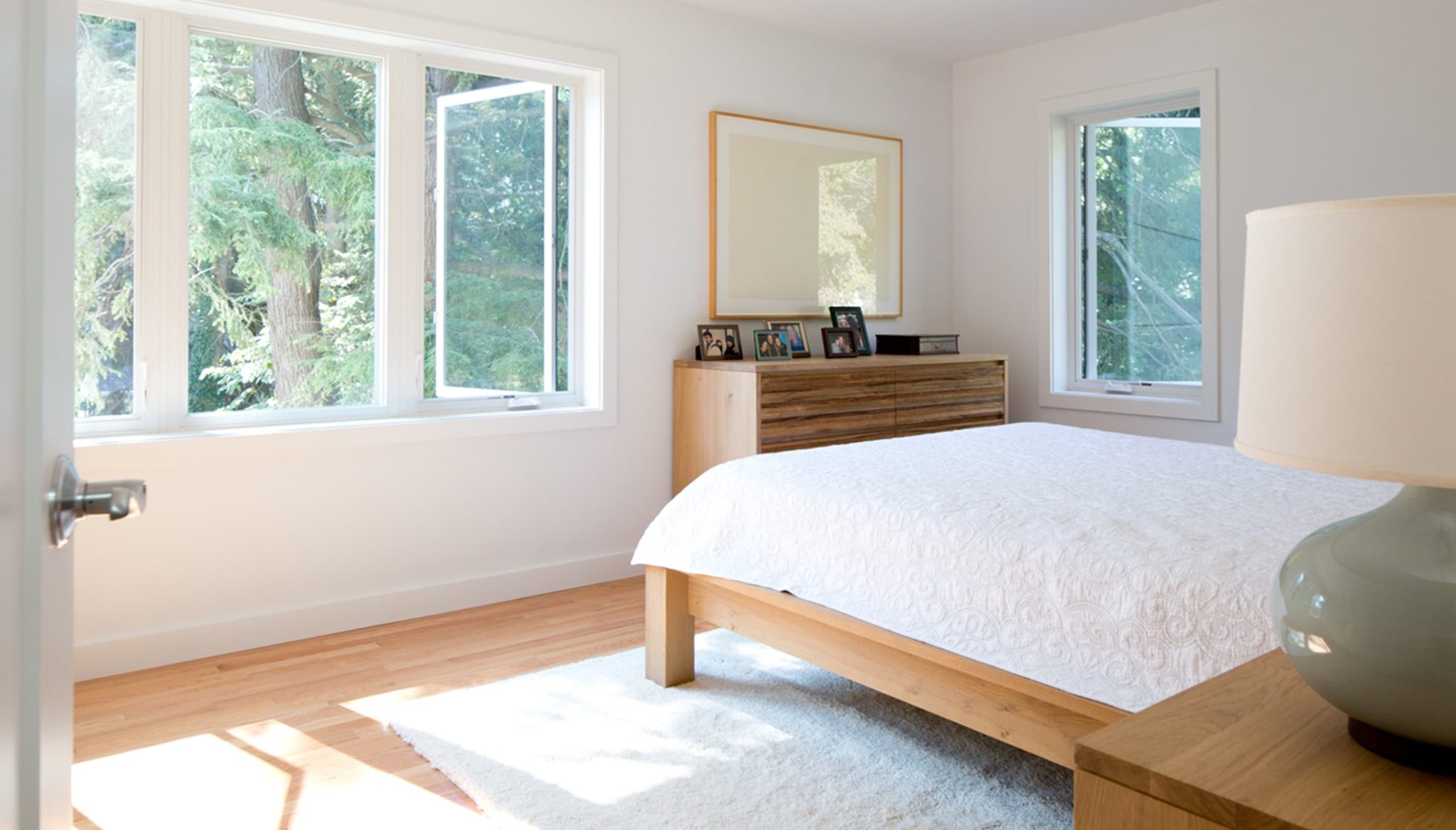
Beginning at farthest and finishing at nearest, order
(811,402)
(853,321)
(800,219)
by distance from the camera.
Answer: (853,321) → (800,219) → (811,402)

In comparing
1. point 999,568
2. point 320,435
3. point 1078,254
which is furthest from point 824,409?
point 999,568

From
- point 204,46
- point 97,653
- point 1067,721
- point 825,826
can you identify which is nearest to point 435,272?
point 204,46

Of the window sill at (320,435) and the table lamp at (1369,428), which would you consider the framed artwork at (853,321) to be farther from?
the table lamp at (1369,428)

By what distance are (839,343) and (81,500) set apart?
3985mm

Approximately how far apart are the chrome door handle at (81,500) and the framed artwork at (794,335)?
3.77 metres

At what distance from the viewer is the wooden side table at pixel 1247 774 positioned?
0.92 m

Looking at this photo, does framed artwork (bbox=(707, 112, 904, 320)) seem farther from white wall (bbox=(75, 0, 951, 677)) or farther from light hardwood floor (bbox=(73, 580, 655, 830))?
light hardwood floor (bbox=(73, 580, 655, 830))

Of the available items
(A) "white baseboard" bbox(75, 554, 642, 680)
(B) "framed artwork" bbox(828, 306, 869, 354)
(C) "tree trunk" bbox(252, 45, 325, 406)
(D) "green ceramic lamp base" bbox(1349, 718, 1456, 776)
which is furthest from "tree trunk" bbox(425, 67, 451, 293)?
(D) "green ceramic lamp base" bbox(1349, 718, 1456, 776)

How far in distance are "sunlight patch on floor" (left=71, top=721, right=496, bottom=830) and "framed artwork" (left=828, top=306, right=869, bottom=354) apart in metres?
2.97

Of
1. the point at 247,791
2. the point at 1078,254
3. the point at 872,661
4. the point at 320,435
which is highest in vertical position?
the point at 1078,254

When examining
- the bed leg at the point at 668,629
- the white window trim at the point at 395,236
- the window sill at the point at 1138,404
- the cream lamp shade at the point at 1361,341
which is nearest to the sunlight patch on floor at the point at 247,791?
the bed leg at the point at 668,629

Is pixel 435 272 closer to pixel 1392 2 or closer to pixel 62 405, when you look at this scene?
pixel 62 405

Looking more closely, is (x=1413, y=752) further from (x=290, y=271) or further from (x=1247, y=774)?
(x=290, y=271)

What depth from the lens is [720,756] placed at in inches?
98.3
